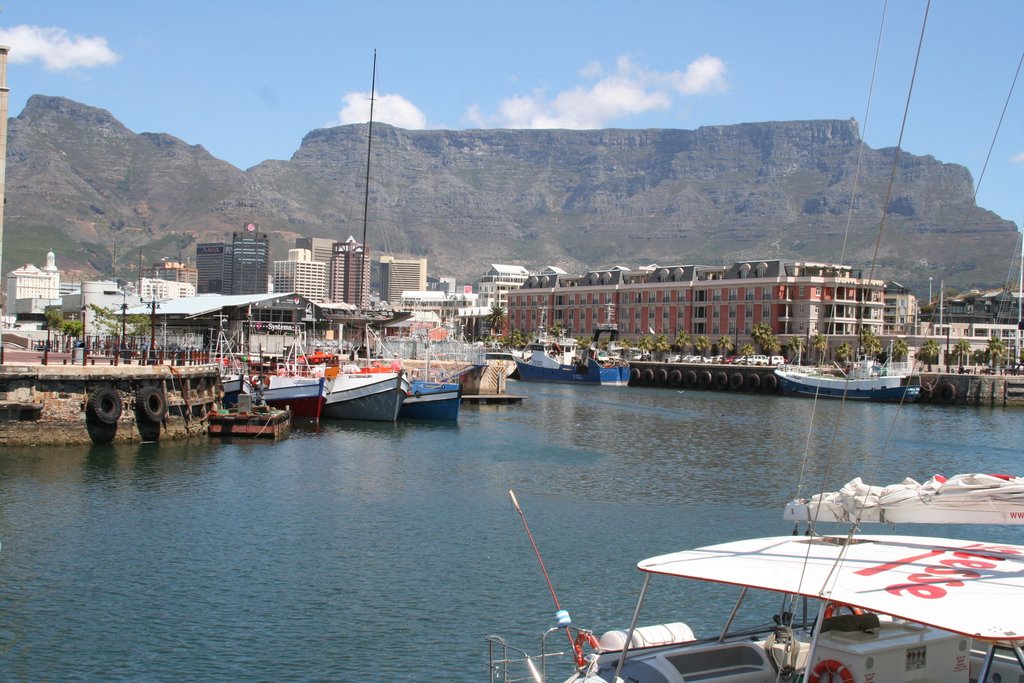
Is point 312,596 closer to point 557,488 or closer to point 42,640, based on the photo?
point 42,640

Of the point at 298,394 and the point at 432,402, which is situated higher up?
the point at 298,394

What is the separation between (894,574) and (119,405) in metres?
38.9

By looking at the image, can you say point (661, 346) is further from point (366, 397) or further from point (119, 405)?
point (119, 405)

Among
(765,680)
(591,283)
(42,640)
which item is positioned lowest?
(42,640)

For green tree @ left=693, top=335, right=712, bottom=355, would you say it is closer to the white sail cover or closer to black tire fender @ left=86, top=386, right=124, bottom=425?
black tire fender @ left=86, top=386, right=124, bottom=425

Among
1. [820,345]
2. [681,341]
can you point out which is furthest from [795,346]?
[681,341]

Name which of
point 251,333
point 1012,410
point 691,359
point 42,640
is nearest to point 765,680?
point 42,640

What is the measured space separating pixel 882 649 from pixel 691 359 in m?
115

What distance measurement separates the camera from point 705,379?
4232 inches

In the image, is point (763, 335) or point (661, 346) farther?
point (661, 346)

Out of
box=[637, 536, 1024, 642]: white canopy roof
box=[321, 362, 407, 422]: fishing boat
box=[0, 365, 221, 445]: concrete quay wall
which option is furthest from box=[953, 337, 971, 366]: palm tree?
box=[637, 536, 1024, 642]: white canopy roof

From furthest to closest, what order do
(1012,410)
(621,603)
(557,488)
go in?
1. (1012,410)
2. (557,488)
3. (621,603)

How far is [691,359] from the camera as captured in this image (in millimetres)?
124312

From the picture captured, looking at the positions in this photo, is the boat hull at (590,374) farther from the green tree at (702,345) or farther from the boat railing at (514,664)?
the boat railing at (514,664)
